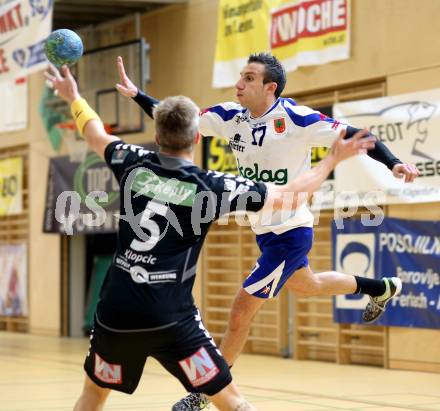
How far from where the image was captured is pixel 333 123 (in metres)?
6.66

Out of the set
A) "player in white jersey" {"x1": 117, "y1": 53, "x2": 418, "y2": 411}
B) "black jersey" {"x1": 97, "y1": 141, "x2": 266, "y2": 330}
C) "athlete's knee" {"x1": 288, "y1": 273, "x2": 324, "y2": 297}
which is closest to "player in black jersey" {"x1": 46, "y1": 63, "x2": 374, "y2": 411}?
"black jersey" {"x1": 97, "y1": 141, "x2": 266, "y2": 330}

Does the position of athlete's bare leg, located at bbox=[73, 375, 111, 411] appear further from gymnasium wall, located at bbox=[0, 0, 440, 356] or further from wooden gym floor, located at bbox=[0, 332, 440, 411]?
gymnasium wall, located at bbox=[0, 0, 440, 356]

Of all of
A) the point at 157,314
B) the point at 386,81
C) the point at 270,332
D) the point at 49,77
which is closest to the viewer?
the point at 157,314

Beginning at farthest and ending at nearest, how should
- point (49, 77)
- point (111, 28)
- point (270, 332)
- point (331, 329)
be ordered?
point (111, 28) < point (270, 332) < point (331, 329) < point (49, 77)

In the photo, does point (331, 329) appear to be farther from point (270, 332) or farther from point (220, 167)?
point (220, 167)

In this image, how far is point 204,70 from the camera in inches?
565

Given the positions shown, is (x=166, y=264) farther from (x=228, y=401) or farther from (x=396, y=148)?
(x=396, y=148)

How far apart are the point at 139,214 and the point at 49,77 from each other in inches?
35.8

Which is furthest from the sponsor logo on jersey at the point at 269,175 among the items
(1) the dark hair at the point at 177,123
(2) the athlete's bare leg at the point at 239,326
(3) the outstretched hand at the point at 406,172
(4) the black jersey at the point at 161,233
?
(1) the dark hair at the point at 177,123

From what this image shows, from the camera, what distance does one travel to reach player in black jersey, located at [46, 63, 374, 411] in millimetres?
4438

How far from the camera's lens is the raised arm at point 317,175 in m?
4.60

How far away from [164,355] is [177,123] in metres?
1.08

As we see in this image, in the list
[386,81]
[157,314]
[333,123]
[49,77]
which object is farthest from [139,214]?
[386,81]

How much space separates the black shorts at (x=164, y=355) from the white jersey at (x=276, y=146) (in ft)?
8.21
